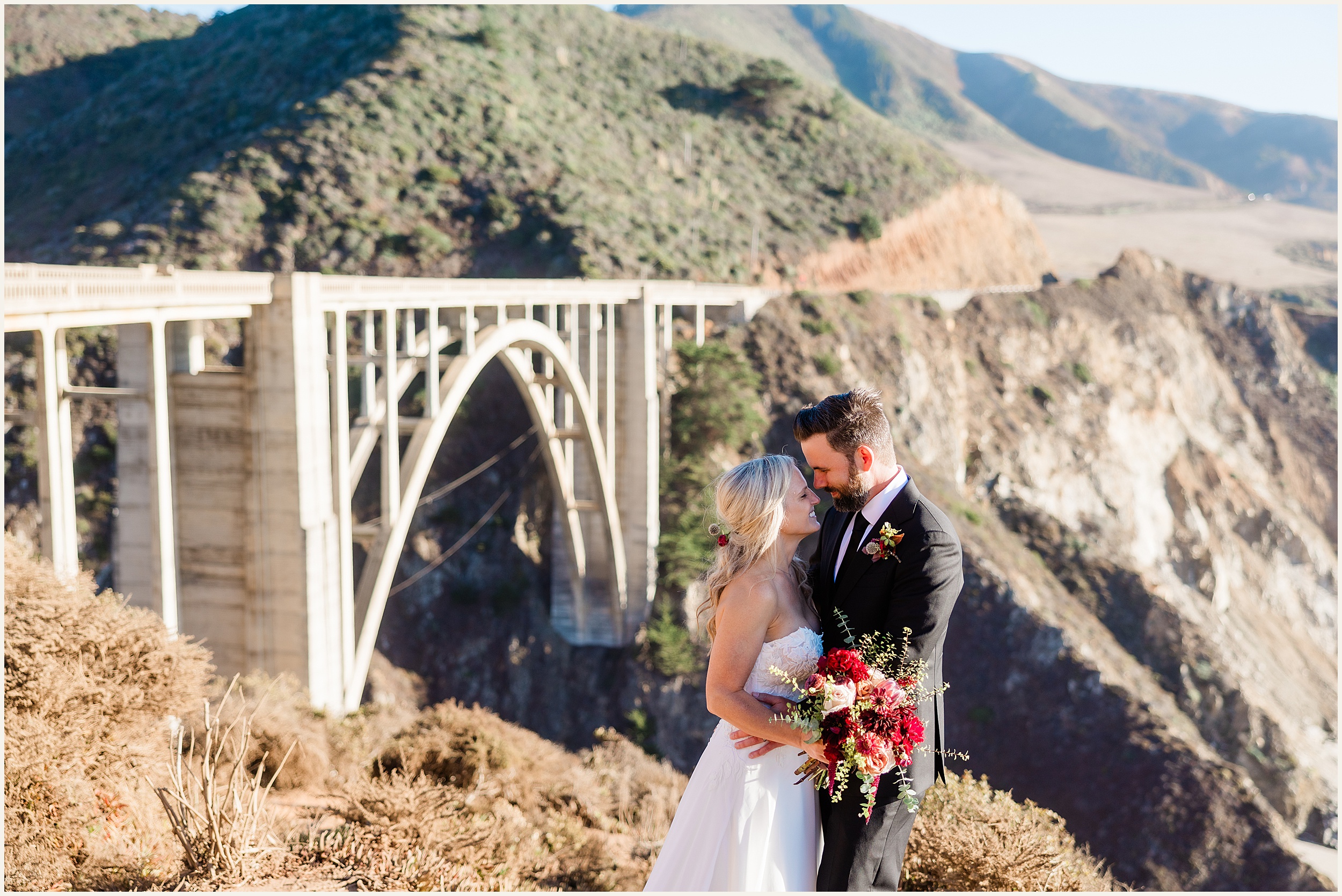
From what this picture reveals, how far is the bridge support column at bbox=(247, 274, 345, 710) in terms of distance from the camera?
11250 mm

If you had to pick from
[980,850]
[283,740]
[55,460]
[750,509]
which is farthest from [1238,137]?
[750,509]

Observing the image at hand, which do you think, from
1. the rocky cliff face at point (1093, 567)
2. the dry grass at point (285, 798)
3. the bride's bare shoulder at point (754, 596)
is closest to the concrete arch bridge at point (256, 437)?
the dry grass at point (285, 798)

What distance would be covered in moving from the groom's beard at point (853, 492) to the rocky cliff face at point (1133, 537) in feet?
45.9

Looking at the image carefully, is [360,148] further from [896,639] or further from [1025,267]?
[896,639]

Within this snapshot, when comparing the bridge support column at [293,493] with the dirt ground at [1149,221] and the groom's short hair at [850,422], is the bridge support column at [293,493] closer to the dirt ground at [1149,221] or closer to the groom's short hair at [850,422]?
the groom's short hair at [850,422]

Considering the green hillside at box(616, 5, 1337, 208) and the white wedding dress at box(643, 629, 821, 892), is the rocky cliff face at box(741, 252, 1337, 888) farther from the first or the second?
the green hillside at box(616, 5, 1337, 208)

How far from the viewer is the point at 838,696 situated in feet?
12.5

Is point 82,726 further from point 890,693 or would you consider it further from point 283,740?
point 890,693

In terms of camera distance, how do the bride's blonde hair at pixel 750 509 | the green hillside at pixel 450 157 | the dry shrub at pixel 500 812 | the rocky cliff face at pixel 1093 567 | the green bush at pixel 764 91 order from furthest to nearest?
1. the green bush at pixel 764 91
2. the green hillside at pixel 450 157
3. the rocky cliff face at pixel 1093 567
4. the dry shrub at pixel 500 812
5. the bride's blonde hair at pixel 750 509

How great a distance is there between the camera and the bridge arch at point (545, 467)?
13.7 meters

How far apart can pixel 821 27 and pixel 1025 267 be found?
96.9 m

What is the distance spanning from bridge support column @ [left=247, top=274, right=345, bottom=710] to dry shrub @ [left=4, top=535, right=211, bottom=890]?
3.92 m

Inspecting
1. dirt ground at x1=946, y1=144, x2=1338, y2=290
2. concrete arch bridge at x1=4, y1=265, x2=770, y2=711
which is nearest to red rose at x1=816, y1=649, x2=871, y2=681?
concrete arch bridge at x1=4, y1=265, x2=770, y2=711

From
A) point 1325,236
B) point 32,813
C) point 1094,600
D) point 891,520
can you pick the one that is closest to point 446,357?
point 32,813
